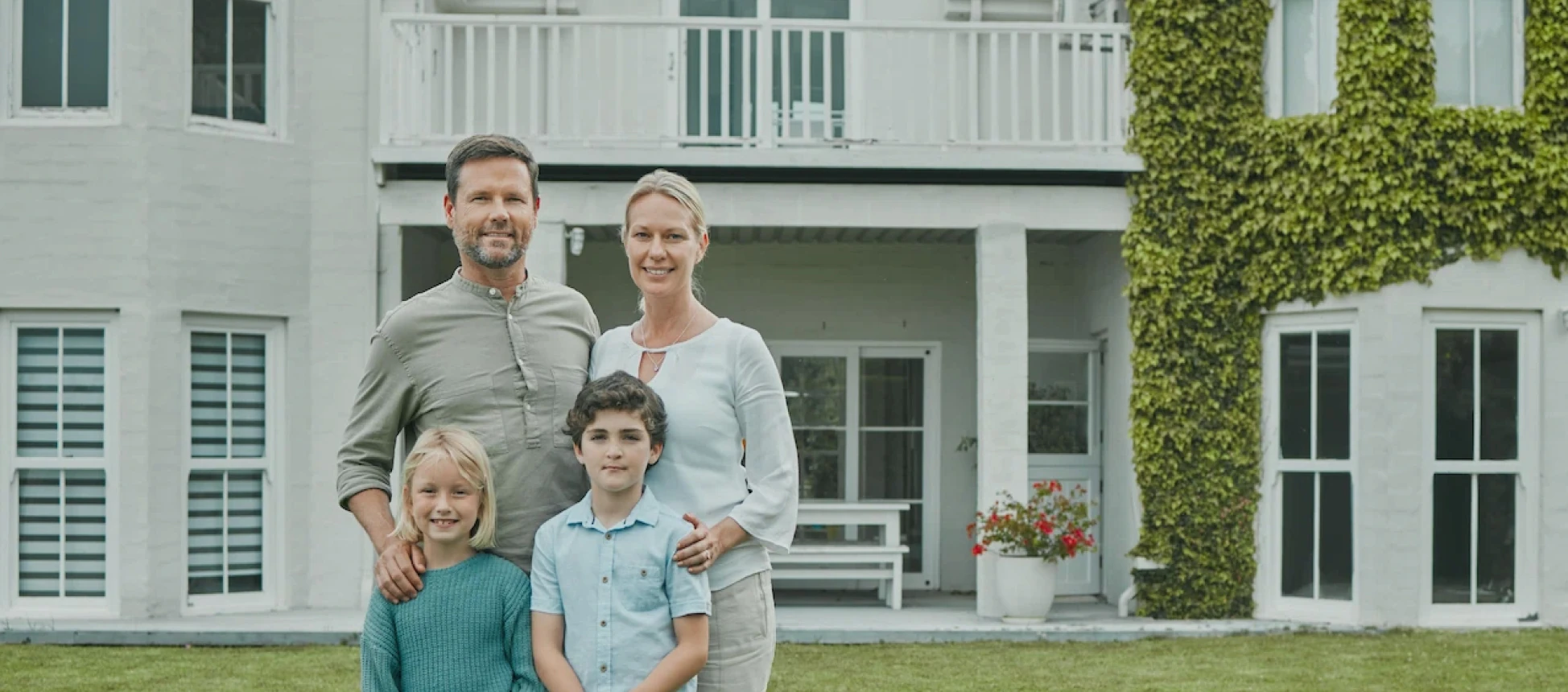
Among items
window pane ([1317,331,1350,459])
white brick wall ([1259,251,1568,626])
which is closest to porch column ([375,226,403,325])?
window pane ([1317,331,1350,459])

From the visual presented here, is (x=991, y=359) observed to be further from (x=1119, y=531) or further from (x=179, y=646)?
(x=179, y=646)

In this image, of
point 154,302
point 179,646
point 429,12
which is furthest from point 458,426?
point 429,12

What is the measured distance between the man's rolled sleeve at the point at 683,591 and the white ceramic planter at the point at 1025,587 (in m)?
7.54

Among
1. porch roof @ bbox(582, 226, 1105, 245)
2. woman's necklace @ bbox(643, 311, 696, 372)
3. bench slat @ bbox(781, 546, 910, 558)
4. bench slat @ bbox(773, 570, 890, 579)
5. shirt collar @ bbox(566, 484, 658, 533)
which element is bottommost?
bench slat @ bbox(773, 570, 890, 579)

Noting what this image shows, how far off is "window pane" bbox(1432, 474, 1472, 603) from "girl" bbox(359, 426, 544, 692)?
28.1 ft

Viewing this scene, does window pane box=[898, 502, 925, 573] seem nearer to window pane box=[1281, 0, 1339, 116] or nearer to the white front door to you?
the white front door

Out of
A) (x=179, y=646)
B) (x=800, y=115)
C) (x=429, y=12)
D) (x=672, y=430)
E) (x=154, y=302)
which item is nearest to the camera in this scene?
(x=672, y=430)

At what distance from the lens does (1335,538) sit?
10.8 m

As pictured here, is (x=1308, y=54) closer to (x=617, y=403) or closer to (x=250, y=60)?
(x=250, y=60)

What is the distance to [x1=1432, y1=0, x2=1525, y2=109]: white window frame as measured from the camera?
10555 mm

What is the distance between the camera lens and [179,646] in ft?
32.0

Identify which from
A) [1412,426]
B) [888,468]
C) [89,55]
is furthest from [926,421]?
[89,55]

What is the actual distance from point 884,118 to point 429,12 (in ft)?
10.9

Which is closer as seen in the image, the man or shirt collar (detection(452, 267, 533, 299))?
the man
